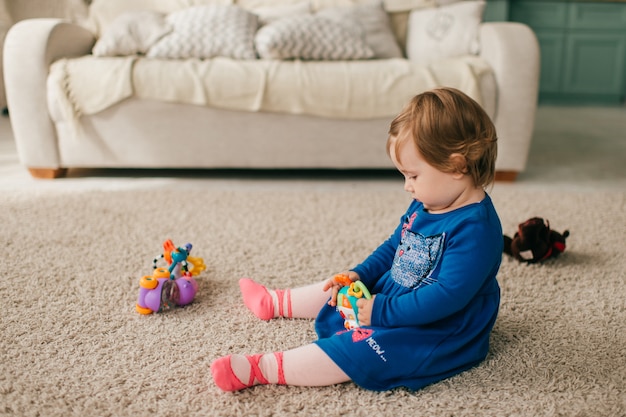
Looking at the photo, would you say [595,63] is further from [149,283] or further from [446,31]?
[149,283]

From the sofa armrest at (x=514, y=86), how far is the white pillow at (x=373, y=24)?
17.3 inches

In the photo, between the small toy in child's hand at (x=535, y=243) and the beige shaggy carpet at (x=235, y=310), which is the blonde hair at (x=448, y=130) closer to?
the beige shaggy carpet at (x=235, y=310)

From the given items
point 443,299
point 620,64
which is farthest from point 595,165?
point 620,64

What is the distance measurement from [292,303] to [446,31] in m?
1.57

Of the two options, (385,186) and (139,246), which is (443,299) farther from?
Result: (385,186)

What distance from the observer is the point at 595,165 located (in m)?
2.22

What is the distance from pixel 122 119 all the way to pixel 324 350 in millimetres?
1393

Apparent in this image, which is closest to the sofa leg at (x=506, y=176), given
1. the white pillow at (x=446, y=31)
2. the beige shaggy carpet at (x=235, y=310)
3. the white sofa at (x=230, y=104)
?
the white sofa at (x=230, y=104)

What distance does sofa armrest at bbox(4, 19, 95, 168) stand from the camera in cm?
187

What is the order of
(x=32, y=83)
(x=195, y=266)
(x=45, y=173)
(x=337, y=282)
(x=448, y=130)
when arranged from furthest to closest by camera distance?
(x=45, y=173) → (x=32, y=83) → (x=195, y=266) → (x=337, y=282) → (x=448, y=130)

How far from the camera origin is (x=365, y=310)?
2.71 ft

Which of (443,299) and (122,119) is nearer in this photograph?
(443,299)

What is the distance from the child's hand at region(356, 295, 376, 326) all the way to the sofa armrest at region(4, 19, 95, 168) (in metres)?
1.52

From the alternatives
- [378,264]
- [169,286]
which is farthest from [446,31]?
[169,286]
